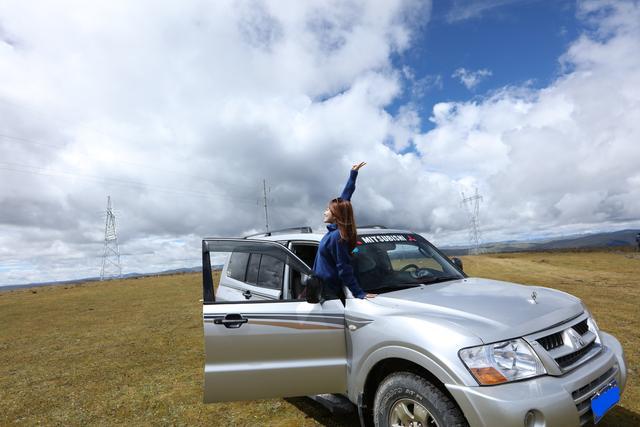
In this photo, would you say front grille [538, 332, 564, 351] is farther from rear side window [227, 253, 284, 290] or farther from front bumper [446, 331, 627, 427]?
rear side window [227, 253, 284, 290]

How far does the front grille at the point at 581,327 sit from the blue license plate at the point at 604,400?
390 mm

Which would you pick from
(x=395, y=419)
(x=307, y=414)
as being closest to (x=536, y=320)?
(x=395, y=419)

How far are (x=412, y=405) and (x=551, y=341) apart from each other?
1.09 m

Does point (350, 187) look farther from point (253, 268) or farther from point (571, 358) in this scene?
point (571, 358)

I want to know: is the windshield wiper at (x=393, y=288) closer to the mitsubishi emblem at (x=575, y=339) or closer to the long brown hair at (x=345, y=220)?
the long brown hair at (x=345, y=220)

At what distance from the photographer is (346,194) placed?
4.64 meters

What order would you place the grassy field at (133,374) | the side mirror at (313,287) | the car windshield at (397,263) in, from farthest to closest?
1. the grassy field at (133,374)
2. the car windshield at (397,263)
3. the side mirror at (313,287)

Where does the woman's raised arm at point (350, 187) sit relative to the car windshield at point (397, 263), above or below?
above

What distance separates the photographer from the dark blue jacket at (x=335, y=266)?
3492mm

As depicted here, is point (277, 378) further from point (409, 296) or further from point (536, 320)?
point (536, 320)

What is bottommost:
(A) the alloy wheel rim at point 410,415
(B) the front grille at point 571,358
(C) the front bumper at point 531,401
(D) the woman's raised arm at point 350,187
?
(A) the alloy wheel rim at point 410,415

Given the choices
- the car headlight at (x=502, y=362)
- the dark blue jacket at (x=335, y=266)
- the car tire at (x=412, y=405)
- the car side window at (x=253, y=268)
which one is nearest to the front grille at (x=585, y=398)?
the car headlight at (x=502, y=362)

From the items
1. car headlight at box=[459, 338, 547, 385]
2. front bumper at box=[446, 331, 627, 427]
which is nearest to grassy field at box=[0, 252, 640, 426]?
front bumper at box=[446, 331, 627, 427]

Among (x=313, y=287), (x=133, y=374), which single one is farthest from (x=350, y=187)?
(x=133, y=374)
